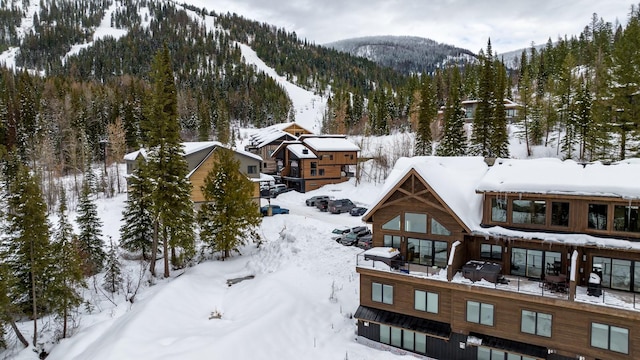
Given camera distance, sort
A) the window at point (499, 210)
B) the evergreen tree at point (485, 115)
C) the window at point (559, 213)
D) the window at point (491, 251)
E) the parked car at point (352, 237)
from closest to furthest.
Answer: the window at point (559, 213), the window at point (499, 210), the window at point (491, 251), the parked car at point (352, 237), the evergreen tree at point (485, 115)

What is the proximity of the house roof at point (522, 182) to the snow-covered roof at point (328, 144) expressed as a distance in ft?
118

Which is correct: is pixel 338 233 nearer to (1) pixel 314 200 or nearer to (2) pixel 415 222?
(2) pixel 415 222

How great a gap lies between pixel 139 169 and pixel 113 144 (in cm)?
3328

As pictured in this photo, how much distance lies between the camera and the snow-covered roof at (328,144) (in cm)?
6012

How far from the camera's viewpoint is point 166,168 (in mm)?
30578

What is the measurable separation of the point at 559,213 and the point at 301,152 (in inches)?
1699

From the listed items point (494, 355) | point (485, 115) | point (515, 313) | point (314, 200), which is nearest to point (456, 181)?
point (515, 313)

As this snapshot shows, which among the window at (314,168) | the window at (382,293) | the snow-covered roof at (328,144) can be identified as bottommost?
the window at (382,293)

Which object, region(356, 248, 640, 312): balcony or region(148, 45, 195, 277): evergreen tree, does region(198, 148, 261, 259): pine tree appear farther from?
region(356, 248, 640, 312): balcony

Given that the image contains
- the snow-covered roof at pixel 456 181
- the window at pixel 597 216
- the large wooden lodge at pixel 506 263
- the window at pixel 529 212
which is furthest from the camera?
the snow-covered roof at pixel 456 181

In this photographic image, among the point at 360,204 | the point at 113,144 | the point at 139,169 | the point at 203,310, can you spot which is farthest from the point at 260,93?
the point at 203,310

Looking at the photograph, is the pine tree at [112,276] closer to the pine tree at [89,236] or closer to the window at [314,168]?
the pine tree at [89,236]

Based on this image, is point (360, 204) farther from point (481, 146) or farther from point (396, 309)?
point (396, 309)

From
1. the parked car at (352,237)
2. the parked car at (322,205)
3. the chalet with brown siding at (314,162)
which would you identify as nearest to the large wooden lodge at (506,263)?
the parked car at (352,237)
